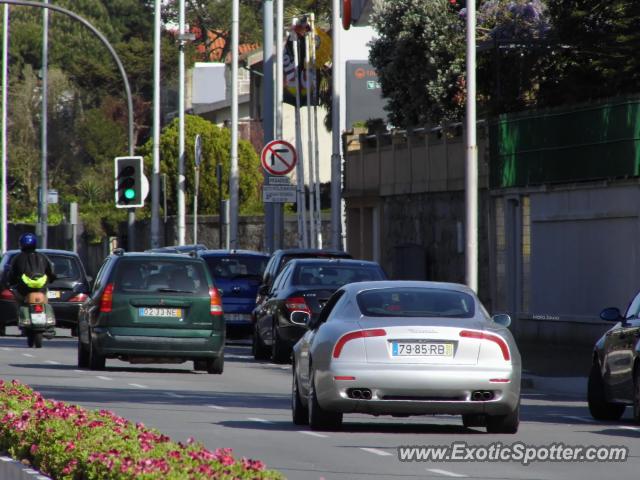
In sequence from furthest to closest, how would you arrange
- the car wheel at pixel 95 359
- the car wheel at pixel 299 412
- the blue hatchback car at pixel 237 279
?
the blue hatchback car at pixel 237 279 < the car wheel at pixel 95 359 < the car wheel at pixel 299 412

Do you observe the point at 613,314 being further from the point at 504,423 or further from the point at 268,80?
the point at 268,80

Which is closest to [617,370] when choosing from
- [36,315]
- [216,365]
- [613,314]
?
[613,314]

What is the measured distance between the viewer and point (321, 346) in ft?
52.7

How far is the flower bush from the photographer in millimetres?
9805

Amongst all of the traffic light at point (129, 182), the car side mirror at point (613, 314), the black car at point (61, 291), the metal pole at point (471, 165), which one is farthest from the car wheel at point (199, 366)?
the traffic light at point (129, 182)

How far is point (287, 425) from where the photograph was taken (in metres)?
16.8

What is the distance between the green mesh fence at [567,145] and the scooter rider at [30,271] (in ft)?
29.7

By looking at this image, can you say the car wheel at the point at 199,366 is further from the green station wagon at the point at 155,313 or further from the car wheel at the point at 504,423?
the car wheel at the point at 504,423

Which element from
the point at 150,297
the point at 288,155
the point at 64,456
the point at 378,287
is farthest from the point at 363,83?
the point at 64,456

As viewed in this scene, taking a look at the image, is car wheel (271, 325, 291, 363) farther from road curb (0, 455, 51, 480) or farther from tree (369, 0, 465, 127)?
tree (369, 0, 465, 127)

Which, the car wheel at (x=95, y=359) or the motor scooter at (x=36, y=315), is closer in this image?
the car wheel at (x=95, y=359)

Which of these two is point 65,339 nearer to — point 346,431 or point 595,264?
point 595,264

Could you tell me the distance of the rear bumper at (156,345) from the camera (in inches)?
966

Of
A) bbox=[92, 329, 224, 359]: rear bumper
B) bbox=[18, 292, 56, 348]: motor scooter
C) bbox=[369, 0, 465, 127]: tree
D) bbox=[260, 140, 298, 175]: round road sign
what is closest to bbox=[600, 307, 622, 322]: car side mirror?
bbox=[92, 329, 224, 359]: rear bumper
